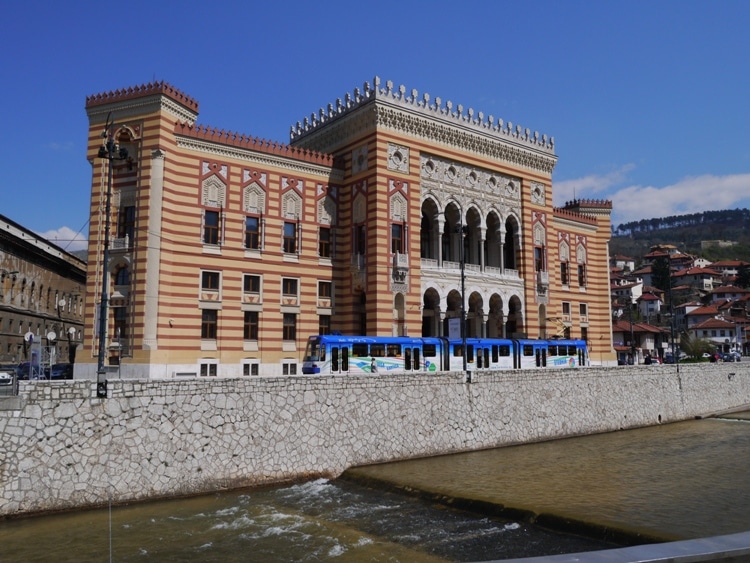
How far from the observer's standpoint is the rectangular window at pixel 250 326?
108ft

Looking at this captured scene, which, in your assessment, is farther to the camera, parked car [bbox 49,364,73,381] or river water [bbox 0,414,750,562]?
parked car [bbox 49,364,73,381]

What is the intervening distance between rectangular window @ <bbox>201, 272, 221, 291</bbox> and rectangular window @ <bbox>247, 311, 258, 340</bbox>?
7.45ft

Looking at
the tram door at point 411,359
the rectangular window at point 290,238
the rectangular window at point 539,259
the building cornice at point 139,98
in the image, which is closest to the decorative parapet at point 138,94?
the building cornice at point 139,98

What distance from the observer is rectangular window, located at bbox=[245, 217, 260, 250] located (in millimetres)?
33469

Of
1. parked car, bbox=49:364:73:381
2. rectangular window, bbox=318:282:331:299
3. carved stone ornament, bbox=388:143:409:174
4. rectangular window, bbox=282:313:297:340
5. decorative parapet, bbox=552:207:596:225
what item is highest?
carved stone ornament, bbox=388:143:409:174

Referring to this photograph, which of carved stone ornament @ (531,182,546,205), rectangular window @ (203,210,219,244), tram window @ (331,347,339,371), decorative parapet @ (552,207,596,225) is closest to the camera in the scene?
tram window @ (331,347,339,371)

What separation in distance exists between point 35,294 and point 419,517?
4549 centimetres

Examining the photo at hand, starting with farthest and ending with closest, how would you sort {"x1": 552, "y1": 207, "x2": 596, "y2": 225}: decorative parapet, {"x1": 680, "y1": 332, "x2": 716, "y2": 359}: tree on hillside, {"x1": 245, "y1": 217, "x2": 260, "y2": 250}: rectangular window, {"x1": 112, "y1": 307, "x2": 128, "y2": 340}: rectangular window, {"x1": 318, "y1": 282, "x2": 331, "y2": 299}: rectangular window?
{"x1": 680, "y1": 332, "x2": 716, "y2": 359}: tree on hillside → {"x1": 552, "y1": 207, "x2": 596, "y2": 225}: decorative parapet → {"x1": 318, "y1": 282, "x2": 331, "y2": 299}: rectangular window → {"x1": 245, "y1": 217, "x2": 260, "y2": 250}: rectangular window → {"x1": 112, "y1": 307, "x2": 128, "y2": 340}: rectangular window

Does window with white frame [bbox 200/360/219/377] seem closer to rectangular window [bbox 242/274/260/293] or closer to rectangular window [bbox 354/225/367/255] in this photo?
rectangular window [bbox 242/274/260/293]

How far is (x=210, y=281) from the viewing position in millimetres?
32000

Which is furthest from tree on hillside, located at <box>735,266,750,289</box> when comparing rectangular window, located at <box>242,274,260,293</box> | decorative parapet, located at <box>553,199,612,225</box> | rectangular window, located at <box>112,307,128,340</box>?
rectangular window, located at <box>112,307,128,340</box>

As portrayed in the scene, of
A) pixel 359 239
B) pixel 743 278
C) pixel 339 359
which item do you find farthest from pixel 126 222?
pixel 743 278

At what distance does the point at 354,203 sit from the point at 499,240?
1107 cm

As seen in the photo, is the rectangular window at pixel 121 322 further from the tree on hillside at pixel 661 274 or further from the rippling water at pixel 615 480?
the tree on hillside at pixel 661 274
